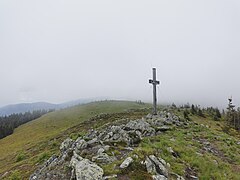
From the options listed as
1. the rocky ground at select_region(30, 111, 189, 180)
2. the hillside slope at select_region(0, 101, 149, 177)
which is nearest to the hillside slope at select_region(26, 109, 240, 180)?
the rocky ground at select_region(30, 111, 189, 180)

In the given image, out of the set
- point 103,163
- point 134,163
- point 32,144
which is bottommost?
point 32,144

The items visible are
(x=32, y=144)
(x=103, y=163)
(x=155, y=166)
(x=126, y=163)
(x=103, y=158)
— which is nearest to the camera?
(x=126, y=163)

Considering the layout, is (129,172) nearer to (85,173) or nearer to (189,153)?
(85,173)

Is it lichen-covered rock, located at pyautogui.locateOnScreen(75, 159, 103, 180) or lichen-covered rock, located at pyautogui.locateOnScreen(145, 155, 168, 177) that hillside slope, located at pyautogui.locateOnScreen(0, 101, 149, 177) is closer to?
lichen-covered rock, located at pyautogui.locateOnScreen(75, 159, 103, 180)

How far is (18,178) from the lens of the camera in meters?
19.5

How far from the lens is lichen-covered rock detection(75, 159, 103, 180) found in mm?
10336

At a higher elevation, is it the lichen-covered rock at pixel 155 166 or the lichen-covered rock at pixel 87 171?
the lichen-covered rock at pixel 87 171

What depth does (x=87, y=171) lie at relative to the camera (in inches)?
420

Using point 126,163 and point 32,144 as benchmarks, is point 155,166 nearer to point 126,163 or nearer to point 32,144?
point 126,163

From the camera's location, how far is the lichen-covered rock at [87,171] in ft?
33.9

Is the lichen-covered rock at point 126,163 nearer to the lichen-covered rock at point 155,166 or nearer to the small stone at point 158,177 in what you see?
the lichen-covered rock at point 155,166

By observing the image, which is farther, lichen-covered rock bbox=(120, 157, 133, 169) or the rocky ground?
lichen-covered rock bbox=(120, 157, 133, 169)

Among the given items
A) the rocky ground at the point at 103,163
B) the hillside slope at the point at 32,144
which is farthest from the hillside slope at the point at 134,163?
the hillside slope at the point at 32,144

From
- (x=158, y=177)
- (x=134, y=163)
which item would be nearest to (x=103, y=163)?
(x=134, y=163)
